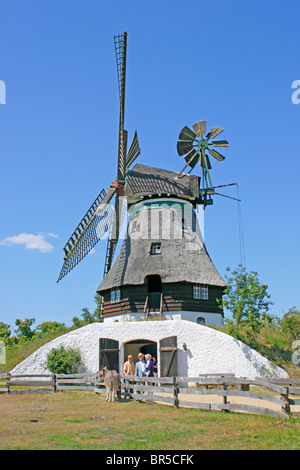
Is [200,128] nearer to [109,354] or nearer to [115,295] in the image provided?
[115,295]

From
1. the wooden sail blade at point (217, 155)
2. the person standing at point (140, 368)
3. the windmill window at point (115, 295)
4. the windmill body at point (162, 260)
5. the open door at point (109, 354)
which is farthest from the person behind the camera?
the wooden sail blade at point (217, 155)

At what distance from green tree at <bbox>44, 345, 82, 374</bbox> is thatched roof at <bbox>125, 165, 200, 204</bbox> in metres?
9.69

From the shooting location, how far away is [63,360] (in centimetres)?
2111

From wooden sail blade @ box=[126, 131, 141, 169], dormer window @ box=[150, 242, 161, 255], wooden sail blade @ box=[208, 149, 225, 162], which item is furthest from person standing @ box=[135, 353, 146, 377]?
wooden sail blade @ box=[208, 149, 225, 162]

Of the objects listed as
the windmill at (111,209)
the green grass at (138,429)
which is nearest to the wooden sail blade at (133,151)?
the windmill at (111,209)

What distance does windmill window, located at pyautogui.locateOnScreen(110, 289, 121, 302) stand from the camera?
25103 mm

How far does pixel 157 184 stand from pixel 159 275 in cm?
592

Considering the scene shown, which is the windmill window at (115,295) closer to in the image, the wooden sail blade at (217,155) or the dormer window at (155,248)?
the dormer window at (155,248)

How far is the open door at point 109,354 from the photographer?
70.3ft

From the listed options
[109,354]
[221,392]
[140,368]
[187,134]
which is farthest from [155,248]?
[221,392]

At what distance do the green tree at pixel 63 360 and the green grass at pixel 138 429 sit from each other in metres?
7.83

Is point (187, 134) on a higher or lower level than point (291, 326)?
higher

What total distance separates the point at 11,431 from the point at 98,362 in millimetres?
12914

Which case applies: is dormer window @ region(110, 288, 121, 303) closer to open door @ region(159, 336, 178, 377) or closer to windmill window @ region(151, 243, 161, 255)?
windmill window @ region(151, 243, 161, 255)
